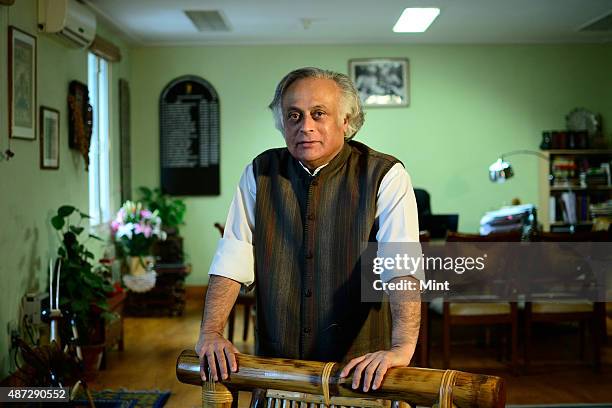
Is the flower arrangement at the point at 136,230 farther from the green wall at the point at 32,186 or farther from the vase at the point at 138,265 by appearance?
the green wall at the point at 32,186

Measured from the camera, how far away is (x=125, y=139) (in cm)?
723

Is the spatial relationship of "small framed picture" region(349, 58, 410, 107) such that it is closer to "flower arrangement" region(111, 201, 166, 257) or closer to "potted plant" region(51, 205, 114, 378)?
"flower arrangement" region(111, 201, 166, 257)

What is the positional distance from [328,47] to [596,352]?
4.13 meters

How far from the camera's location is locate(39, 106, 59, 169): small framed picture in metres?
4.89

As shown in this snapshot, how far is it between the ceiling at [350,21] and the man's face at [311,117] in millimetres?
4302

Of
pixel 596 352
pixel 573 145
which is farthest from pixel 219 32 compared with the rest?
pixel 596 352

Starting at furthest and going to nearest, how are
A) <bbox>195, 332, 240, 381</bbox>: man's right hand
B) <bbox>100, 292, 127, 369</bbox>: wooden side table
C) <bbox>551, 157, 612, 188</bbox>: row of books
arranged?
<bbox>551, 157, 612, 188</bbox>: row of books, <bbox>100, 292, 127, 369</bbox>: wooden side table, <bbox>195, 332, 240, 381</bbox>: man's right hand

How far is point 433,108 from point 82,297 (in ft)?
14.5

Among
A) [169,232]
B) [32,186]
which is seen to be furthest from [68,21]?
[169,232]

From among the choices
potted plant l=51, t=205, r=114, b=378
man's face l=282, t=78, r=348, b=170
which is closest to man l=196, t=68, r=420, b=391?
A: man's face l=282, t=78, r=348, b=170

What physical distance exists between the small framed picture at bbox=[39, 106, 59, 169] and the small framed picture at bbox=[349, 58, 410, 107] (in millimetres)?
3329

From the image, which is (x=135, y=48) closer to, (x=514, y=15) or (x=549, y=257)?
(x=514, y=15)

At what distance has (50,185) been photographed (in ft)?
16.6

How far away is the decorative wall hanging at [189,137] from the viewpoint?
301 inches
